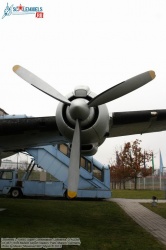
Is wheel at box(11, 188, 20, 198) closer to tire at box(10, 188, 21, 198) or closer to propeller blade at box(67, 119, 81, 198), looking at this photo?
tire at box(10, 188, 21, 198)

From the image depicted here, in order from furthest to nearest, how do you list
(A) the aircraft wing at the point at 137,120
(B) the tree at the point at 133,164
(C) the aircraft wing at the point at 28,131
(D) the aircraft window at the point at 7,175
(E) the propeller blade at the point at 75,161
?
(B) the tree at the point at 133,164 < (D) the aircraft window at the point at 7,175 < (C) the aircraft wing at the point at 28,131 < (A) the aircraft wing at the point at 137,120 < (E) the propeller blade at the point at 75,161

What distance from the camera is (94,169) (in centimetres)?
2038

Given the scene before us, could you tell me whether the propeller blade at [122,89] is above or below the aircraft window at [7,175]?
above

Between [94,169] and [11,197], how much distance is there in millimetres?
5929

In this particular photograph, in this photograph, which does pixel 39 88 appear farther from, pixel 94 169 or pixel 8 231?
pixel 94 169

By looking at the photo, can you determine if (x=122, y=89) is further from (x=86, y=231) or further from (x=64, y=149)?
(x=64, y=149)

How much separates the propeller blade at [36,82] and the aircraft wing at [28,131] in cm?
95

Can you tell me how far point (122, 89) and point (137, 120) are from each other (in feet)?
3.89

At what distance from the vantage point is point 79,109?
817cm

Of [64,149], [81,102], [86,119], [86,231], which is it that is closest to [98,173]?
[64,149]

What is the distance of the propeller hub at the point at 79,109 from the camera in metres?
8.18

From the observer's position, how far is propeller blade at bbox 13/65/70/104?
8.73 metres

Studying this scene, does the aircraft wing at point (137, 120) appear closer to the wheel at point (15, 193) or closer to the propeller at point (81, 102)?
the propeller at point (81, 102)

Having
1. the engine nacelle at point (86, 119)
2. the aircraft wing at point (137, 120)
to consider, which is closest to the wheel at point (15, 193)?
the aircraft wing at point (137, 120)
